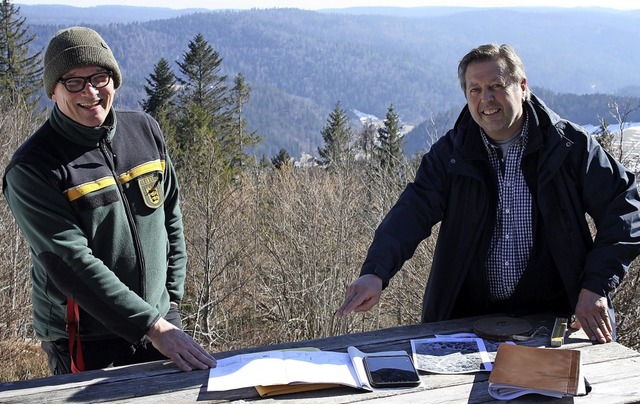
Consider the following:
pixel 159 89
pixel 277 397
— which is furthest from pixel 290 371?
pixel 159 89

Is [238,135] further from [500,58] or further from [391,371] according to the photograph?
[391,371]

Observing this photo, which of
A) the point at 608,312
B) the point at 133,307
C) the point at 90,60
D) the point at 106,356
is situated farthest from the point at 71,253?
the point at 608,312

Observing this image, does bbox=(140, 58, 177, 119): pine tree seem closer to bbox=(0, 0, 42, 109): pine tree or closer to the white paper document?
bbox=(0, 0, 42, 109): pine tree

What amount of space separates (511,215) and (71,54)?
1.81 meters

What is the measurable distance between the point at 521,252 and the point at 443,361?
0.64 metres

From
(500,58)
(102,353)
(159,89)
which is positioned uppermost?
(500,58)

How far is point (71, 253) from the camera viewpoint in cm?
244

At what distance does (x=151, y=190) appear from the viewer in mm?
2795

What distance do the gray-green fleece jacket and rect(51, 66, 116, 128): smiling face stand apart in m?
0.03

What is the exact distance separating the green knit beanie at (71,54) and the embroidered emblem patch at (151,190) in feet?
1.49

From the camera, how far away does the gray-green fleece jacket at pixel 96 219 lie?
2.46 metres

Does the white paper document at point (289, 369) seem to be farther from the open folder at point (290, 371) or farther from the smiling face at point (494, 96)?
the smiling face at point (494, 96)

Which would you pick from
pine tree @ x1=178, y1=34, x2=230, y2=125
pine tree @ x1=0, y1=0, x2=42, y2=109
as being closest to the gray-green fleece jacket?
pine tree @ x1=0, y1=0, x2=42, y2=109

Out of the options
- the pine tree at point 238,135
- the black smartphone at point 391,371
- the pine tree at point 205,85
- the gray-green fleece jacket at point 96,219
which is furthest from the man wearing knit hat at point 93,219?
the pine tree at point 205,85
